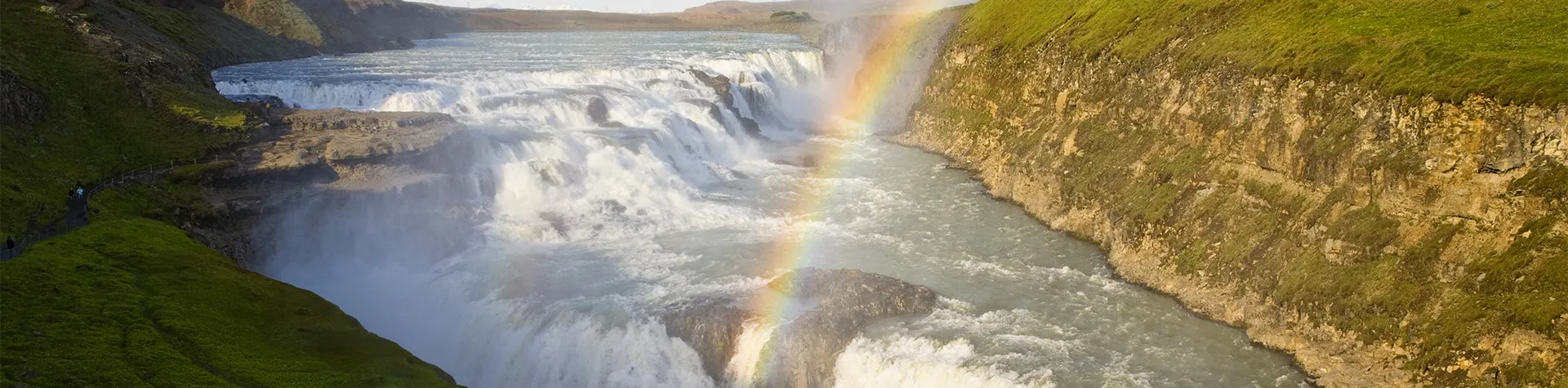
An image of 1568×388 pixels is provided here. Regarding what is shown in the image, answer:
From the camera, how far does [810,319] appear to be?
24719 millimetres

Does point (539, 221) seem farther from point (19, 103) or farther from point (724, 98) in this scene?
point (724, 98)

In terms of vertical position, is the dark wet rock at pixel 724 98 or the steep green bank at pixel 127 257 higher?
the steep green bank at pixel 127 257

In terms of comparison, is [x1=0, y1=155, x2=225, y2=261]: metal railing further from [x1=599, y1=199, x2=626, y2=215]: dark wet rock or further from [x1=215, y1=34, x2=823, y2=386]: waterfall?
[x1=599, y1=199, x2=626, y2=215]: dark wet rock

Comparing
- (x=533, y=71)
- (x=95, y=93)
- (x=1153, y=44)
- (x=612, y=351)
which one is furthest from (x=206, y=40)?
(x=1153, y=44)

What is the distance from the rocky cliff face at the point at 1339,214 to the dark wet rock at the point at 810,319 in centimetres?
871

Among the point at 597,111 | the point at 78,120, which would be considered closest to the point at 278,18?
the point at 597,111

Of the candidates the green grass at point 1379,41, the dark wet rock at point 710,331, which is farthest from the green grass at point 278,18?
the green grass at point 1379,41

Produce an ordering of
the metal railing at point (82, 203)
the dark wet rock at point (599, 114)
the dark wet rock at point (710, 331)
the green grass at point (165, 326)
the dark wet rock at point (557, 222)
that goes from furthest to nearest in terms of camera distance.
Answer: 1. the dark wet rock at point (599, 114)
2. the dark wet rock at point (557, 222)
3. the dark wet rock at point (710, 331)
4. the metal railing at point (82, 203)
5. the green grass at point (165, 326)

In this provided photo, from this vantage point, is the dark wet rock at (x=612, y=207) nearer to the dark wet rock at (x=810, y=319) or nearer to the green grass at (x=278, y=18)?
the dark wet rock at (x=810, y=319)

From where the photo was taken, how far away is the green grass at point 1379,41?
887 inches

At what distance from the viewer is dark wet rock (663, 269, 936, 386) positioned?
77.8ft

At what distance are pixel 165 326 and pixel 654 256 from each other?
16518 millimetres

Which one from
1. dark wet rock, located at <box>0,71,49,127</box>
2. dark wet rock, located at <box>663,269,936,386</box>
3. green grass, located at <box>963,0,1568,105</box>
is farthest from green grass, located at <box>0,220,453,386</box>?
green grass, located at <box>963,0,1568,105</box>

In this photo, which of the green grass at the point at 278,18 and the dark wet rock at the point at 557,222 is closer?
the dark wet rock at the point at 557,222
